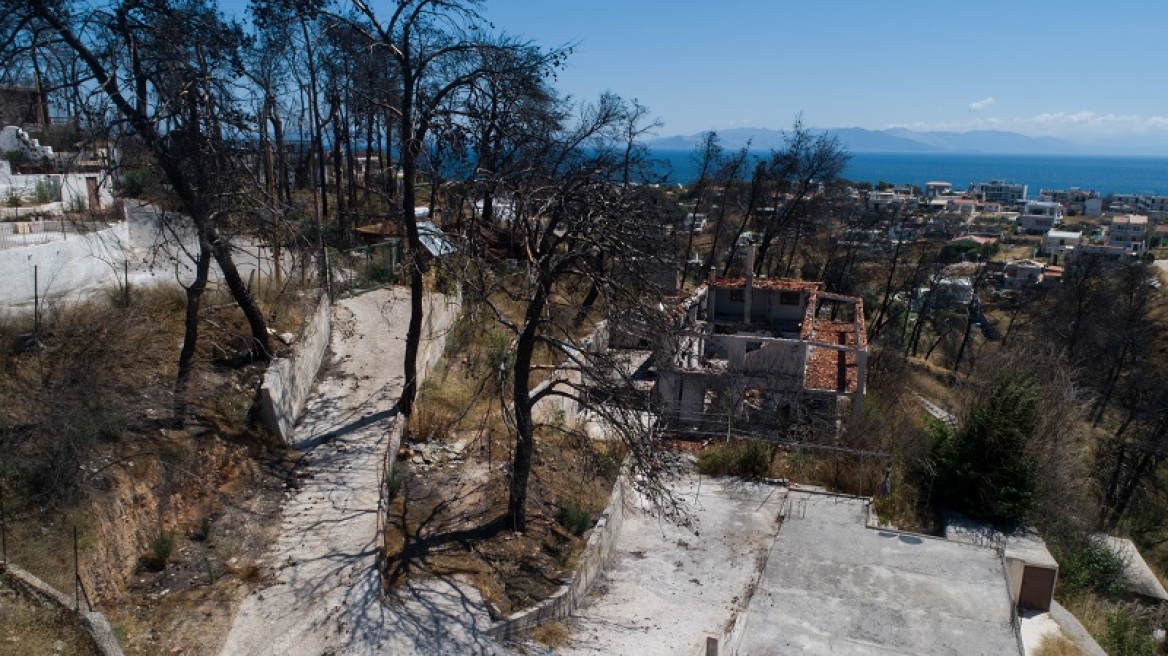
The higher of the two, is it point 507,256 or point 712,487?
point 507,256

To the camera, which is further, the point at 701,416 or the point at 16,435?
the point at 701,416

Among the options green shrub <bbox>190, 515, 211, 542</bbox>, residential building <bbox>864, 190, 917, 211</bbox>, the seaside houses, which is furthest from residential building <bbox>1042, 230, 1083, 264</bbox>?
green shrub <bbox>190, 515, 211, 542</bbox>

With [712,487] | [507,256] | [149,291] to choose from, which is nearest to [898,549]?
[712,487]

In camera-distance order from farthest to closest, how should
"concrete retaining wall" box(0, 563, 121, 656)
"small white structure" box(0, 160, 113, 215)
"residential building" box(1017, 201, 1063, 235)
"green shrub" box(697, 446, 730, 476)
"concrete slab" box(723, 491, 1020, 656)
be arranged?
1. "residential building" box(1017, 201, 1063, 235)
2. "small white structure" box(0, 160, 113, 215)
3. "green shrub" box(697, 446, 730, 476)
4. "concrete slab" box(723, 491, 1020, 656)
5. "concrete retaining wall" box(0, 563, 121, 656)

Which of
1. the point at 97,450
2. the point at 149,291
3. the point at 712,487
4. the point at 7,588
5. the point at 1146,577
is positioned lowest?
the point at 1146,577

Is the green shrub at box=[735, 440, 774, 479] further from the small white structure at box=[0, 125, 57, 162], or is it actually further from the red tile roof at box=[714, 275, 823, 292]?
the small white structure at box=[0, 125, 57, 162]

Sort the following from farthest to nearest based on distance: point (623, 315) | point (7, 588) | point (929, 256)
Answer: point (929, 256) < point (623, 315) < point (7, 588)

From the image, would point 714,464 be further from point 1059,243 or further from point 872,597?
point 1059,243

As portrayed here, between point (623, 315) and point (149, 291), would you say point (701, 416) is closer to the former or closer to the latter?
point (623, 315)
